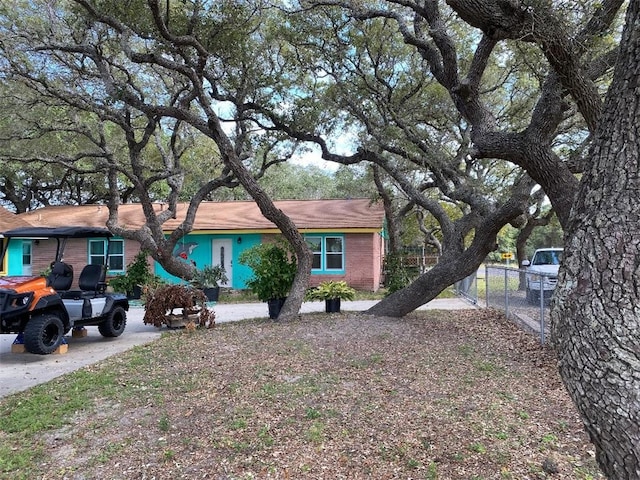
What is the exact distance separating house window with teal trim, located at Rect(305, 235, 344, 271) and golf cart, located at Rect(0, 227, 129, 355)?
948cm

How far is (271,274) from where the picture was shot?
32.7 ft

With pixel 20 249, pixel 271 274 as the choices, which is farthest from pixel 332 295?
pixel 20 249

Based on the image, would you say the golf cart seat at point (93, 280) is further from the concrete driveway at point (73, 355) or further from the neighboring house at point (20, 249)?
the neighboring house at point (20, 249)

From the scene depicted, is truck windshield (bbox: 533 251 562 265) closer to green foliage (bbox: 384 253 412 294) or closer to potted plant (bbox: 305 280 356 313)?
green foliage (bbox: 384 253 412 294)

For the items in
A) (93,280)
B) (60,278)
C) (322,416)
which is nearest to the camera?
(322,416)

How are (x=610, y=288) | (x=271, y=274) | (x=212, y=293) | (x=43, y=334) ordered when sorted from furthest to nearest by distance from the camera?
(x=212, y=293), (x=271, y=274), (x=43, y=334), (x=610, y=288)

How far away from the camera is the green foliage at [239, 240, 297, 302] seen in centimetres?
1002

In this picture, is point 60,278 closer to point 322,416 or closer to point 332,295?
point 332,295

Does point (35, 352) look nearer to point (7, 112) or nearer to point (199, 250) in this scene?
point (7, 112)

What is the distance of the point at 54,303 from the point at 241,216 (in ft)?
38.8

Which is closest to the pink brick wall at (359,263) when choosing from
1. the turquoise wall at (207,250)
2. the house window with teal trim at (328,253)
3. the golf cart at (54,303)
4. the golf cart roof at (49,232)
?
the house window with teal trim at (328,253)

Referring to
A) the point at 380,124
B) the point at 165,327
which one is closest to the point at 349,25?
the point at 380,124

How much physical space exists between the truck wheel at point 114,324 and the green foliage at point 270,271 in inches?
106

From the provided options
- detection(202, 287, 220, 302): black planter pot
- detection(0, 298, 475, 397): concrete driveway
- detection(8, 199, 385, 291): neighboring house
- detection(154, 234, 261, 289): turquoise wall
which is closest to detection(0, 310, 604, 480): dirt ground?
detection(0, 298, 475, 397): concrete driveway
